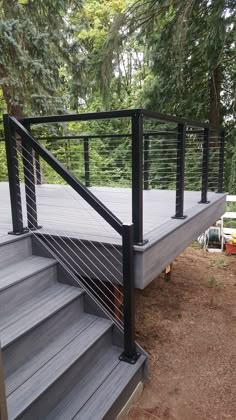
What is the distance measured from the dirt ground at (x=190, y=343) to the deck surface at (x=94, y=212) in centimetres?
121

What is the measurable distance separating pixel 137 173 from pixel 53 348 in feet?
4.08

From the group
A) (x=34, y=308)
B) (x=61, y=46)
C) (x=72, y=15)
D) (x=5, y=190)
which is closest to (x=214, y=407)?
(x=34, y=308)

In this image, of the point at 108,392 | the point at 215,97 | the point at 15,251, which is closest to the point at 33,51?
the point at 215,97

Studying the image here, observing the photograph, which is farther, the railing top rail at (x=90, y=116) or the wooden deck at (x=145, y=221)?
the wooden deck at (x=145, y=221)

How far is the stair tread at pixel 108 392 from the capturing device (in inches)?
70.7

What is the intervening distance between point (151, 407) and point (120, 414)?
1.01ft

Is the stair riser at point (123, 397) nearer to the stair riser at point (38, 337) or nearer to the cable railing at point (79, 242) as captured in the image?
the cable railing at point (79, 242)

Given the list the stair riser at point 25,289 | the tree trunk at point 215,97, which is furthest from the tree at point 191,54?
the stair riser at point 25,289

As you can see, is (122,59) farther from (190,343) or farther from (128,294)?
(128,294)

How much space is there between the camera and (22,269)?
234 centimetres

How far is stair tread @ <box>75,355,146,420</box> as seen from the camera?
5.89 ft

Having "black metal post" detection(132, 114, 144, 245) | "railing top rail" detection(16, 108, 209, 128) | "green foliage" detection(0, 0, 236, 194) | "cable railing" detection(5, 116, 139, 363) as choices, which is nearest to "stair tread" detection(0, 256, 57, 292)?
"cable railing" detection(5, 116, 139, 363)

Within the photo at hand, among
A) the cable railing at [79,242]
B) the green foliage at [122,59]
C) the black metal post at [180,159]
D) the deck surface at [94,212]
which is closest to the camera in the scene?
the cable railing at [79,242]

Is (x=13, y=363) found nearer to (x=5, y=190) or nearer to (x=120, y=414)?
(x=120, y=414)
